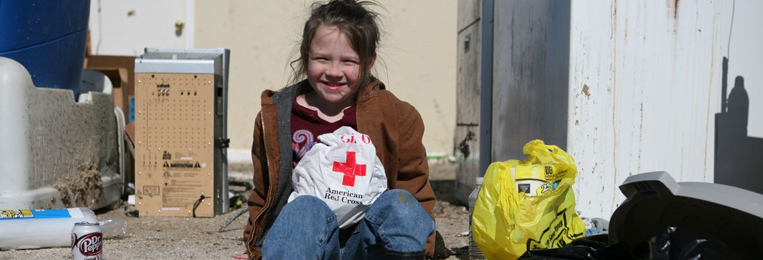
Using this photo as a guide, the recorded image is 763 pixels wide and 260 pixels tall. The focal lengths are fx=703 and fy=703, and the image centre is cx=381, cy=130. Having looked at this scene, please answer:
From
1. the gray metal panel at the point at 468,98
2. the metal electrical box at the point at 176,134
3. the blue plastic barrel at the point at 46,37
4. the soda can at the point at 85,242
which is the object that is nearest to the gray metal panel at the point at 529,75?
the gray metal panel at the point at 468,98

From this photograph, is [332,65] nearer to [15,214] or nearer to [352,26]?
[352,26]

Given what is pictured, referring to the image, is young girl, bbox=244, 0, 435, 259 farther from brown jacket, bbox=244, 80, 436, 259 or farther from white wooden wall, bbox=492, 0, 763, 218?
white wooden wall, bbox=492, 0, 763, 218

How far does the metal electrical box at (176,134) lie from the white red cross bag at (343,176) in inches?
82.3

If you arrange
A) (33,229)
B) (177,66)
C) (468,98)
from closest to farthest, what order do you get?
(33,229) → (177,66) → (468,98)

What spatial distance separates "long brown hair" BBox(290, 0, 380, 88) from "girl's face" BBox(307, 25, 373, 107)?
0.02 metres

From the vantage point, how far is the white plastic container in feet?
10.2

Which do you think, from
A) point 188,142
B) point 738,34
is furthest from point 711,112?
point 188,142

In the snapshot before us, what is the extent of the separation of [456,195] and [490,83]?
1128 mm

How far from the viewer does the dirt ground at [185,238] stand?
3.06 meters

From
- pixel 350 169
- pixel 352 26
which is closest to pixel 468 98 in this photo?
pixel 352 26

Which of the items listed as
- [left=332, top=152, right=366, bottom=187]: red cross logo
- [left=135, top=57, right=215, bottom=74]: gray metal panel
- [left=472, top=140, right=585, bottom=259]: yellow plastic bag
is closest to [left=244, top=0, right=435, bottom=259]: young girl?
[left=332, top=152, right=366, bottom=187]: red cross logo

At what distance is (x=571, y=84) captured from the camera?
3.13 meters

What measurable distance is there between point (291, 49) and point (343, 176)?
5882mm

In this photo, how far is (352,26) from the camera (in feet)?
8.07
